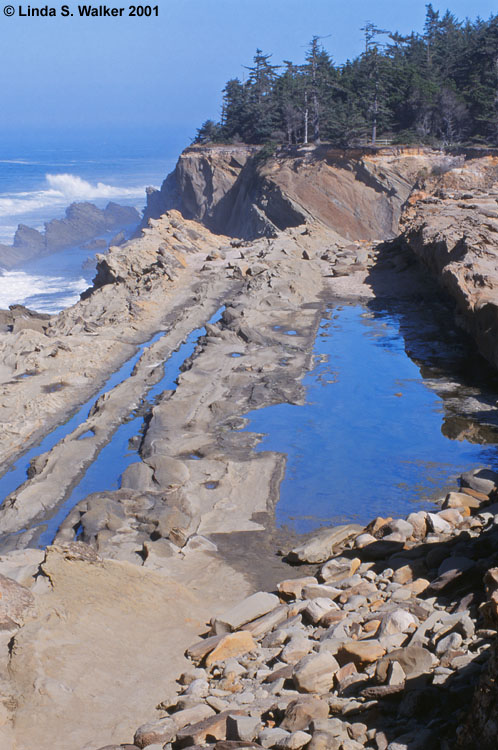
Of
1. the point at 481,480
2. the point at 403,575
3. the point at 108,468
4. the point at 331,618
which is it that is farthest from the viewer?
the point at 108,468

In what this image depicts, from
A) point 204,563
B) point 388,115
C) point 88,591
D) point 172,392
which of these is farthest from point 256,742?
point 388,115

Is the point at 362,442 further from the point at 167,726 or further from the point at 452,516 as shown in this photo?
the point at 167,726

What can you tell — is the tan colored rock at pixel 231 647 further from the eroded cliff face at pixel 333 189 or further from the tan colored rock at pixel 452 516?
the eroded cliff face at pixel 333 189

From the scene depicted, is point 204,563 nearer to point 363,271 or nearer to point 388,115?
point 363,271

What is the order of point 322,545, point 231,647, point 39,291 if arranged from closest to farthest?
point 231,647 → point 322,545 → point 39,291

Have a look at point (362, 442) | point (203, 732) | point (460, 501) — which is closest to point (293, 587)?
point (203, 732)

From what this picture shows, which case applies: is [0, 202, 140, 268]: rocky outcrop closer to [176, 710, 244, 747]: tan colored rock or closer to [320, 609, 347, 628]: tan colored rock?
[320, 609, 347, 628]: tan colored rock
